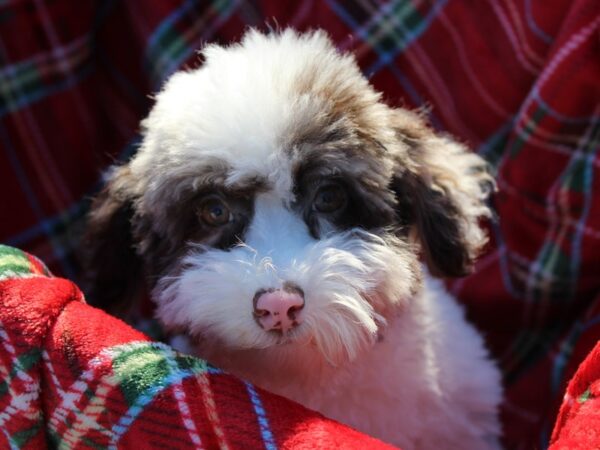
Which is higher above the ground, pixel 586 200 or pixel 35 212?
pixel 35 212

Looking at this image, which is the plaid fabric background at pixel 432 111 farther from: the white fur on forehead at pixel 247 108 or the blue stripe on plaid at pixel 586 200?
the white fur on forehead at pixel 247 108

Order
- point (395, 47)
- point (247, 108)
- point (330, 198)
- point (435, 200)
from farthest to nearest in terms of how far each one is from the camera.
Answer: point (395, 47), point (435, 200), point (330, 198), point (247, 108)

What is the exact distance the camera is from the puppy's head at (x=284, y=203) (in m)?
1.44

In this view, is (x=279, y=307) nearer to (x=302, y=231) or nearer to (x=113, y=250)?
(x=302, y=231)

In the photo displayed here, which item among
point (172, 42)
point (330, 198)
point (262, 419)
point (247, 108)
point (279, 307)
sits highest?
point (172, 42)

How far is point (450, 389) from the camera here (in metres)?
1.95

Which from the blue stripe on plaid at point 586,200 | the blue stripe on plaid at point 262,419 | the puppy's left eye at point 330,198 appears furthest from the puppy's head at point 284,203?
the blue stripe on plaid at point 586,200

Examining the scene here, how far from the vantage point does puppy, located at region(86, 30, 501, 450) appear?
1.46 meters

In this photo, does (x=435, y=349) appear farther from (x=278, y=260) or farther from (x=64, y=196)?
(x=64, y=196)

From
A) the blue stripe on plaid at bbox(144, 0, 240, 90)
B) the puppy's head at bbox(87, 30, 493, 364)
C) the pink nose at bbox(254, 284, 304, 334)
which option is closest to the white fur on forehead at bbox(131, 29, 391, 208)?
the puppy's head at bbox(87, 30, 493, 364)

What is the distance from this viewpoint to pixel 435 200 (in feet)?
5.84

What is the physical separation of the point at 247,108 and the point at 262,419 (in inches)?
23.8

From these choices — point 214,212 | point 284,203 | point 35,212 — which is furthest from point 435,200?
point 35,212

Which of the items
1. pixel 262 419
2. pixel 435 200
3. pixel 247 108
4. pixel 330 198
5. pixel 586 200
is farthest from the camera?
pixel 586 200
